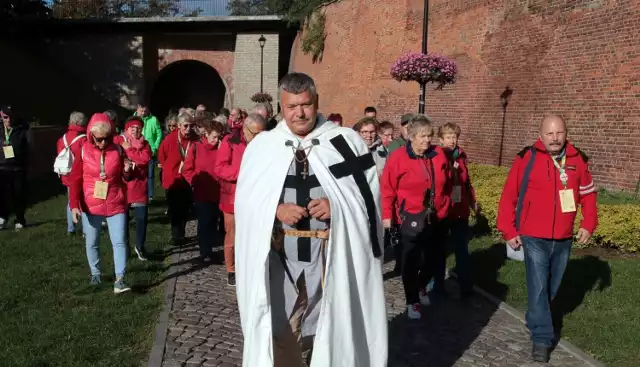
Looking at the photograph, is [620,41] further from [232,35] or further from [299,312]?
[232,35]

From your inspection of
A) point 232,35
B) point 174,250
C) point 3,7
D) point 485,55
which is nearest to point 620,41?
point 485,55

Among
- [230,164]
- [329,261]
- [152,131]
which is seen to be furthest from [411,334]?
[152,131]

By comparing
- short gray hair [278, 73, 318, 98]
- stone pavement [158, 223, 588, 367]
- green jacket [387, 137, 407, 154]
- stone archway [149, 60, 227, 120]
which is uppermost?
stone archway [149, 60, 227, 120]

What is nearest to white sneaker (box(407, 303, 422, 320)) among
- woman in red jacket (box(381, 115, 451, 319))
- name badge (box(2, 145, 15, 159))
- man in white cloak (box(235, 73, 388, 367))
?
woman in red jacket (box(381, 115, 451, 319))

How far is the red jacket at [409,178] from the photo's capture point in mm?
5781

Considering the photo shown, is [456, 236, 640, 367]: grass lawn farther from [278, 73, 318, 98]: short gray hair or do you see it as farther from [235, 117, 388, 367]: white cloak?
[278, 73, 318, 98]: short gray hair

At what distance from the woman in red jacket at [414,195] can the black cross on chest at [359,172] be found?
221 cm

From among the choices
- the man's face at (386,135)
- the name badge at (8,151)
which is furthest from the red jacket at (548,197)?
the name badge at (8,151)

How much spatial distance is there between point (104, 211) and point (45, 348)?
5.75ft

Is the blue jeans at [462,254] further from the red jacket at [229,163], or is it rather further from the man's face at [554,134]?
the red jacket at [229,163]

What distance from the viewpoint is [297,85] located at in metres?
3.41

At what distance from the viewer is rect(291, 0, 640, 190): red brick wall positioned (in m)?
12.7

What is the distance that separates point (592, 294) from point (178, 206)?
5777 millimetres

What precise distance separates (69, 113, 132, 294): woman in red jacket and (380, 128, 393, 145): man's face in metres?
3.70
